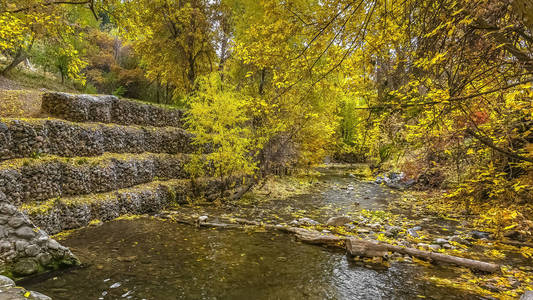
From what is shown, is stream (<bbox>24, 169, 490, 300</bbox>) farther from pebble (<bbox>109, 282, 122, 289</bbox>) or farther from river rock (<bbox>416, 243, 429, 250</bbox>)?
river rock (<bbox>416, 243, 429, 250</bbox>)

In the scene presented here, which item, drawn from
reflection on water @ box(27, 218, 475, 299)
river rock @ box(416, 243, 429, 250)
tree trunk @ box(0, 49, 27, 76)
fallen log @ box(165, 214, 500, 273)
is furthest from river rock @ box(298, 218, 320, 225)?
tree trunk @ box(0, 49, 27, 76)

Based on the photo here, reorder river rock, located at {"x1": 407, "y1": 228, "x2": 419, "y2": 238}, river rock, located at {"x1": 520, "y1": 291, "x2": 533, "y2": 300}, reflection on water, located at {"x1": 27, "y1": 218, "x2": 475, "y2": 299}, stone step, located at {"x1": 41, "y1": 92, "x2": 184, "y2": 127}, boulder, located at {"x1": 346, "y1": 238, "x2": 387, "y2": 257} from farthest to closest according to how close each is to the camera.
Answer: stone step, located at {"x1": 41, "y1": 92, "x2": 184, "y2": 127}, river rock, located at {"x1": 407, "y1": 228, "x2": 419, "y2": 238}, boulder, located at {"x1": 346, "y1": 238, "x2": 387, "y2": 257}, reflection on water, located at {"x1": 27, "y1": 218, "x2": 475, "y2": 299}, river rock, located at {"x1": 520, "y1": 291, "x2": 533, "y2": 300}

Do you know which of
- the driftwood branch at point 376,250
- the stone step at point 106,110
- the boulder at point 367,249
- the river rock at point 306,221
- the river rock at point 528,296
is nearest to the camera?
the river rock at point 528,296

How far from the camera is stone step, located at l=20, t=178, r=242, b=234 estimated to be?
560cm

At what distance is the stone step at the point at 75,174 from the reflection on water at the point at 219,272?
1.35 m

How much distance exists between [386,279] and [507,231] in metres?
3.52

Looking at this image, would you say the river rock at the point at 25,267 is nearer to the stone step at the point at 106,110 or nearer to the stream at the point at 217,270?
the stream at the point at 217,270

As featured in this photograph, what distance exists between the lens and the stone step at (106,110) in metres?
7.46

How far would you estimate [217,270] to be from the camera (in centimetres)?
416

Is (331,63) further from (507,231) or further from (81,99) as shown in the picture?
(81,99)

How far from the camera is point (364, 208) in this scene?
28.9 feet

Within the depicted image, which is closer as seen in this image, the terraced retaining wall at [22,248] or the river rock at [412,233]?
the terraced retaining wall at [22,248]

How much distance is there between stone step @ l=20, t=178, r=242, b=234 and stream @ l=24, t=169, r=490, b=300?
459 mm

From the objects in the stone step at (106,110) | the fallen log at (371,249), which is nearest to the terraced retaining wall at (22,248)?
the fallen log at (371,249)
